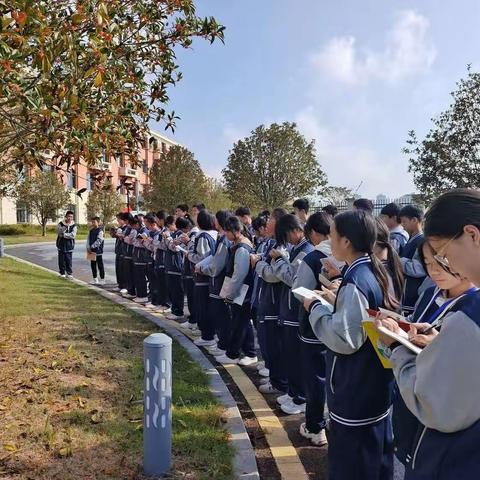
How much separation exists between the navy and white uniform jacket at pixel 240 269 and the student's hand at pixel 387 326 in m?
3.85

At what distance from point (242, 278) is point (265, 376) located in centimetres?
116

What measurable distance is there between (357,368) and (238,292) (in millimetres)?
3205

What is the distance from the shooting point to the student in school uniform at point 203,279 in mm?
6977

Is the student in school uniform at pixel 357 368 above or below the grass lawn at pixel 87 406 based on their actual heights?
above

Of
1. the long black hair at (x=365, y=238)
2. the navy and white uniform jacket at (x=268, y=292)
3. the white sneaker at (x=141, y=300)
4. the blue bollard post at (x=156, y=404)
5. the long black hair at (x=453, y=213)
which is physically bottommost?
the white sneaker at (x=141, y=300)

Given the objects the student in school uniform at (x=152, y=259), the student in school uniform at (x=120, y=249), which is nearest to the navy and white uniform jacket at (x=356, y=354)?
the student in school uniform at (x=152, y=259)

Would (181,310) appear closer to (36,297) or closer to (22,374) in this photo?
(36,297)

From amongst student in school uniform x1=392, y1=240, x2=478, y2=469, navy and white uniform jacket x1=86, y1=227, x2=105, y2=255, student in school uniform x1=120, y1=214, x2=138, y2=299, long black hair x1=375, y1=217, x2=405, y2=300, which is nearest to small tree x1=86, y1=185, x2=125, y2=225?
navy and white uniform jacket x1=86, y1=227, x2=105, y2=255

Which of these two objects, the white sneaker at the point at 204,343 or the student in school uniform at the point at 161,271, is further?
the student in school uniform at the point at 161,271

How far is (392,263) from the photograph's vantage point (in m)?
3.11

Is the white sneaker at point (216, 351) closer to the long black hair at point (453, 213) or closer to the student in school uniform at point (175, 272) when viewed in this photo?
the student in school uniform at point (175, 272)

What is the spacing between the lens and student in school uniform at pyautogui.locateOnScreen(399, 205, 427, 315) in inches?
216

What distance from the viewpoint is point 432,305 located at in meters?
2.30

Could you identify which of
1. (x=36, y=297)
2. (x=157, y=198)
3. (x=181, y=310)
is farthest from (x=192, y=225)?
(x=157, y=198)
